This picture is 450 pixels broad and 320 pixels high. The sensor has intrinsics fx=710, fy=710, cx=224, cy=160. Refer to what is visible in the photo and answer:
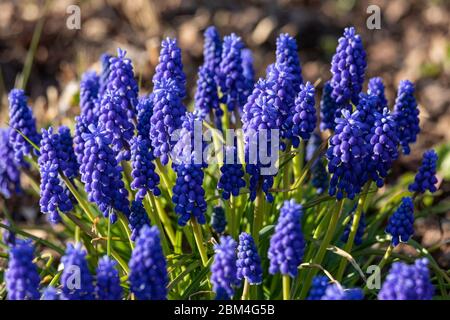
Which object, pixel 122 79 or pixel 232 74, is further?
pixel 232 74

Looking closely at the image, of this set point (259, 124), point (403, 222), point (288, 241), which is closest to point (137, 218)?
point (259, 124)

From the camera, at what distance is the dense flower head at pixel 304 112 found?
4355mm

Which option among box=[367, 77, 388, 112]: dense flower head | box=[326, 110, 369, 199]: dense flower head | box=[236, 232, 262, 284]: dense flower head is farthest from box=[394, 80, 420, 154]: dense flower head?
box=[236, 232, 262, 284]: dense flower head

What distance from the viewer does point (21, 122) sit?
507 cm

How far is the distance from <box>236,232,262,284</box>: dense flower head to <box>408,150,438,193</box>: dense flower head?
138 centimetres

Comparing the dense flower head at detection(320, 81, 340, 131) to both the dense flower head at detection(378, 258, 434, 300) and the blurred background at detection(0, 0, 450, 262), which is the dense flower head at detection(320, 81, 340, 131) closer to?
the dense flower head at detection(378, 258, 434, 300)

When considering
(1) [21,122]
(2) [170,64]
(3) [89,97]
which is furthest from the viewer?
(3) [89,97]

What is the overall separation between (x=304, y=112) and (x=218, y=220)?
1.25m

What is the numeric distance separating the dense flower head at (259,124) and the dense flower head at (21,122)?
1.75 m

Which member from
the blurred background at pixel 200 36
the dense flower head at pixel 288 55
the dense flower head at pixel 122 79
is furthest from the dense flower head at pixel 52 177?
the blurred background at pixel 200 36

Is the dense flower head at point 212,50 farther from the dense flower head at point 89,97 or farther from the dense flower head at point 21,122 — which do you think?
the dense flower head at point 21,122

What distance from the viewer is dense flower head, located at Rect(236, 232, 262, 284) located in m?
3.94

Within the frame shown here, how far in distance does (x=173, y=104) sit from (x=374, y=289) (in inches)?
68.5

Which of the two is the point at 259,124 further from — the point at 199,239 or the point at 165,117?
the point at 199,239
